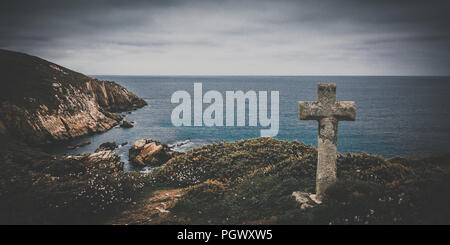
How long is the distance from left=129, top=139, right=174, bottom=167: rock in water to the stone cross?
25.2 metres

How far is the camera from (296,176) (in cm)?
1200

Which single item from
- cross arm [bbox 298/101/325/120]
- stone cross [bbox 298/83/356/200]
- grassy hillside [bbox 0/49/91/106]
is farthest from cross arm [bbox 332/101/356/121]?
grassy hillside [bbox 0/49/91/106]

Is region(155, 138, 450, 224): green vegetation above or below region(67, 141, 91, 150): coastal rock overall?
above

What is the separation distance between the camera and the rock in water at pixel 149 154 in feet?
105

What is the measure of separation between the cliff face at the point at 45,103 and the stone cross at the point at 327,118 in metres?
36.7

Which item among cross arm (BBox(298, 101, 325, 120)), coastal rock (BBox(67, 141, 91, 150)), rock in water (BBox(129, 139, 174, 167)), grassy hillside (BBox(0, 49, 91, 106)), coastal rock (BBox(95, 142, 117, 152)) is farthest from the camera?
grassy hillside (BBox(0, 49, 91, 106))

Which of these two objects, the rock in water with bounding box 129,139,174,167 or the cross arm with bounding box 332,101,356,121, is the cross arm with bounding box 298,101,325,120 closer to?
the cross arm with bounding box 332,101,356,121

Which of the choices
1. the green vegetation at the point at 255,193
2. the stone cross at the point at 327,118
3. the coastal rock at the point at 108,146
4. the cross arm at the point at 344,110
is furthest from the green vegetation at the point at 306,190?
the coastal rock at the point at 108,146

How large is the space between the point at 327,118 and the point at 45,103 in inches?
1847

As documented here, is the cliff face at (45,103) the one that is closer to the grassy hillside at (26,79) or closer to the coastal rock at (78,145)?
the grassy hillside at (26,79)

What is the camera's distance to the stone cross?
9219 millimetres

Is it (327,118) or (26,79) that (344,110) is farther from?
(26,79)

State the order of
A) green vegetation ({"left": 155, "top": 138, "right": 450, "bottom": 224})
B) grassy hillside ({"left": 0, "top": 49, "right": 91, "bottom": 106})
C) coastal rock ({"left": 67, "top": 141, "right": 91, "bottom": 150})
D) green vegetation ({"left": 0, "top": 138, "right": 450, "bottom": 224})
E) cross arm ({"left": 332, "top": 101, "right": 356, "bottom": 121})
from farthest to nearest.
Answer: grassy hillside ({"left": 0, "top": 49, "right": 91, "bottom": 106}) → coastal rock ({"left": 67, "top": 141, "right": 91, "bottom": 150}) → cross arm ({"left": 332, "top": 101, "right": 356, "bottom": 121}) → green vegetation ({"left": 0, "top": 138, "right": 450, "bottom": 224}) → green vegetation ({"left": 155, "top": 138, "right": 450, "bottom": 224})

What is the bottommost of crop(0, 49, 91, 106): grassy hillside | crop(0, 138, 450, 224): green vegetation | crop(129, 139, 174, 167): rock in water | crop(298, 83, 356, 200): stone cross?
crop(129, 139, 174, 167): rock in water
